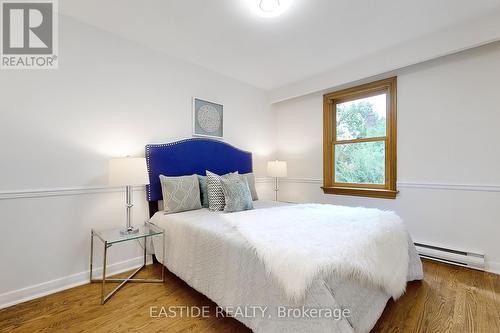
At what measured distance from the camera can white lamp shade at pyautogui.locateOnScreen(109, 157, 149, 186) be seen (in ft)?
6.40

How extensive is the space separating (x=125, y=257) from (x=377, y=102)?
3598 millimetres

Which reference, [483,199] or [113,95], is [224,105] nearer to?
[113,95]

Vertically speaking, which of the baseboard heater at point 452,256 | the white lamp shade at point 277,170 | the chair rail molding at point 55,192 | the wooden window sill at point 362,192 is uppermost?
the white lamp shade at point 277,170

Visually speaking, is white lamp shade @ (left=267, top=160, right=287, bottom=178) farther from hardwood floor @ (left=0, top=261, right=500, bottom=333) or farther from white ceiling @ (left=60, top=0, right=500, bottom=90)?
hardwood floor @ (left=0, top=261, right=500, bottom=333)

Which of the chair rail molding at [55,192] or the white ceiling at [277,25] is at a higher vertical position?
the white ceiling at [277,25]

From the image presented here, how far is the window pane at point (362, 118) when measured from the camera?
307 cm

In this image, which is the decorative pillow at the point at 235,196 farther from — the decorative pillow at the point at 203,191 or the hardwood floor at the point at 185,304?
the hardwood floor at the point at 185,304

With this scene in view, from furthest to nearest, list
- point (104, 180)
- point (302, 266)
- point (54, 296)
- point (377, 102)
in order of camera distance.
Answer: point (377, 102) → point (104, 180) → point (54, 296) → point (302, 266)

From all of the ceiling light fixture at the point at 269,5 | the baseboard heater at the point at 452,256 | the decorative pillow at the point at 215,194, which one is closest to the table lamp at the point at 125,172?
the decorative pillow at the point at 215,194

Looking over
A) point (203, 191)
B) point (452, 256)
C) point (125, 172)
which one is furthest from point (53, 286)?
point (452, 256)

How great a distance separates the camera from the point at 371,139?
3.12m

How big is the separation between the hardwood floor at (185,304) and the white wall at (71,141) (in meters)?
0.31

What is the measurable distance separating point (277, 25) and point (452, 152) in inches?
89.3

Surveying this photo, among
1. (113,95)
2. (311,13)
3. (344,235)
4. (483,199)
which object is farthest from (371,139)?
(113,95)
